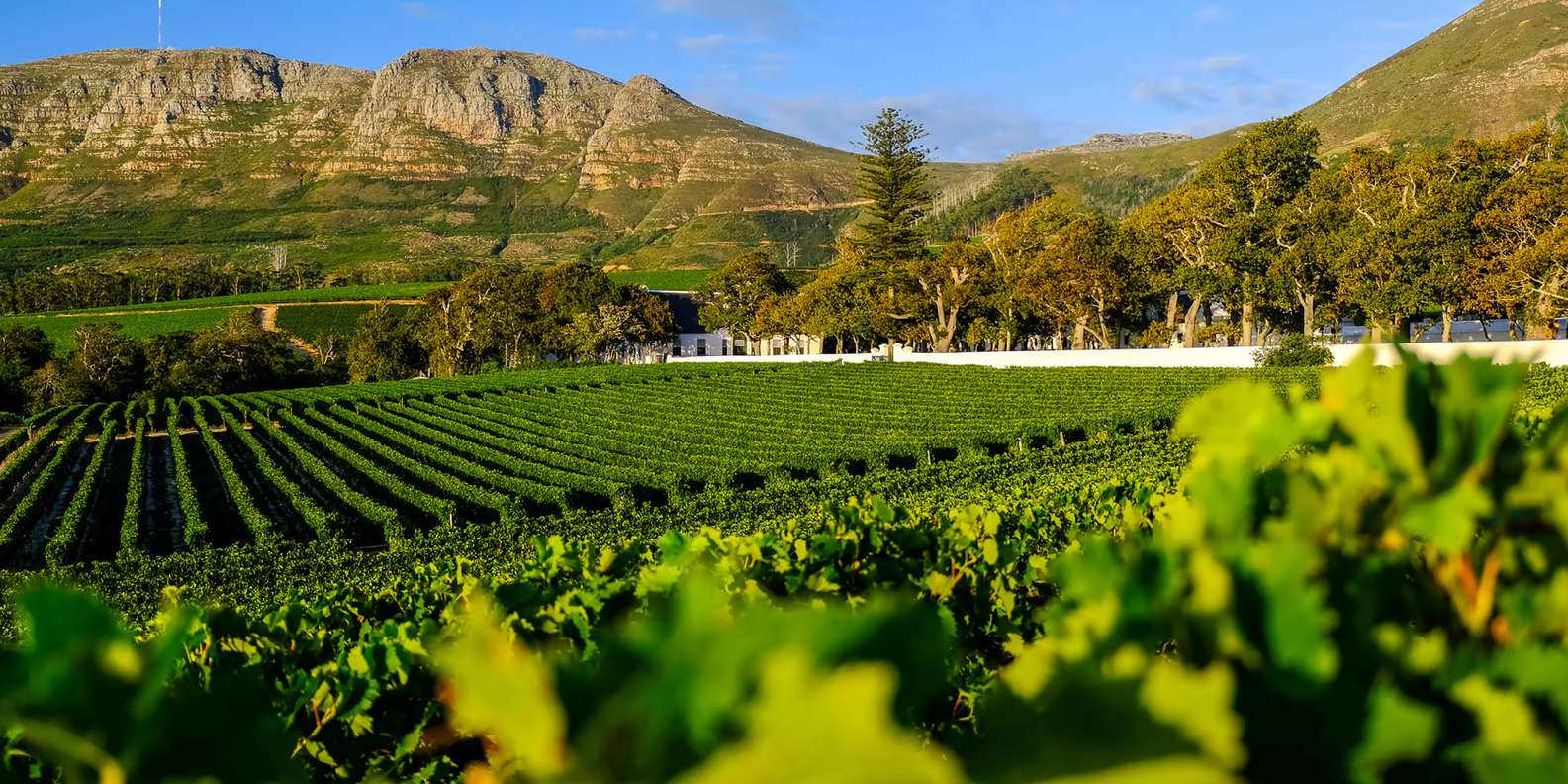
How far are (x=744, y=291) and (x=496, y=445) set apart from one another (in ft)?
146

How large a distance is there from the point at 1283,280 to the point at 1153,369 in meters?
7.34

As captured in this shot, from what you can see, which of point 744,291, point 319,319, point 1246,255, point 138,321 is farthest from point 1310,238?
point 138,321

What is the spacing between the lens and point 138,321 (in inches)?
3939

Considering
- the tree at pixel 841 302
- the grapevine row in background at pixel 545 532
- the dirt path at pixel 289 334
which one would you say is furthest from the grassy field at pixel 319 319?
the grapevine row in background at pixel 545 532

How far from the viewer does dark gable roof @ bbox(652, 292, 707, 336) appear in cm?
9106

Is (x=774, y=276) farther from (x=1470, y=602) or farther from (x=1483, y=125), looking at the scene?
(x=1483, y=125)

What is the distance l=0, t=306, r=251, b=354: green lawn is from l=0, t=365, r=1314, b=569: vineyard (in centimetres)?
4945

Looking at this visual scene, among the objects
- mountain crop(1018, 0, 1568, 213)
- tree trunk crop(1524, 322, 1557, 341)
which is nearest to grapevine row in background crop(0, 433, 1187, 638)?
tree trunk crop(1524, 322, 1557, 341)

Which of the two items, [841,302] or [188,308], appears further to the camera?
[188,308]

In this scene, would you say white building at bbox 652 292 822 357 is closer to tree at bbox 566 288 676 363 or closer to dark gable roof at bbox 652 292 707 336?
dark gable roof at bbox 652 292 707 336

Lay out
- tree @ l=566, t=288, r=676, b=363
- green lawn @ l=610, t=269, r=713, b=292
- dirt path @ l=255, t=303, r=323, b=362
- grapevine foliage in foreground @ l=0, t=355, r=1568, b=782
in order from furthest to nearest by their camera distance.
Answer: green lawn @ l=610, t=269, r=713, b=292 < dirt path @ l=255, t=303, r=323, b=362 < tree @ l=566, t=288, r=676, b=363 < grapevine foliage in foreground @ l=0, t=355, r=1568, b=782

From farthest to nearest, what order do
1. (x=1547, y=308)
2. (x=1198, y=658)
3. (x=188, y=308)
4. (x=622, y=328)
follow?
(x=188, y=308)
(x=622, y=328)
(x=1547, y=308)
(x=1198, y=658)

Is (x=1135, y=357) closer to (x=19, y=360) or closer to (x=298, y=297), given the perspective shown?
(x=19, y=360)

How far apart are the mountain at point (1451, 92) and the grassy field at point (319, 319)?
138741 mm
